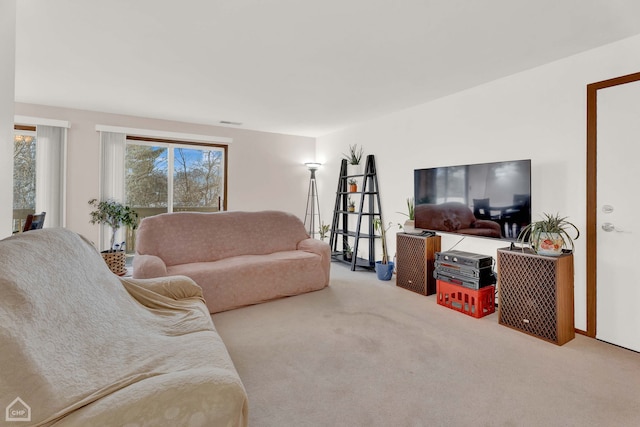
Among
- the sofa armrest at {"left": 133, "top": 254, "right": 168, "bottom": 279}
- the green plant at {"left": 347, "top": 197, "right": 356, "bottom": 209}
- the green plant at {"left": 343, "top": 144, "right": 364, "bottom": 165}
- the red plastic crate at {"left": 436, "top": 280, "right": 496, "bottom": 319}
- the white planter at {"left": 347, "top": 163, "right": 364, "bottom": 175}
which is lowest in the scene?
the red plastic crate at {"left": 436, "top": 280, "right": 496, "bottom": 319}

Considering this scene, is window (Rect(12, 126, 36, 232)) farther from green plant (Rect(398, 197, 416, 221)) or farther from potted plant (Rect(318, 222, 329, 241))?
green plant (Rect(398, 197, 416, 221))

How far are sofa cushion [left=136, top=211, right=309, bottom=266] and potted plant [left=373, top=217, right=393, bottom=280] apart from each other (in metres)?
1.11

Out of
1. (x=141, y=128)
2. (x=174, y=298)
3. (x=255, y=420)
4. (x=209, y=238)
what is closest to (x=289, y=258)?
(x=209, y=238)

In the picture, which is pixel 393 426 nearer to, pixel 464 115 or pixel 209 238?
pixel 209 238

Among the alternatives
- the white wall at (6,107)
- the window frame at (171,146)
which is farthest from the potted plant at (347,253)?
the white wall at (6,107)

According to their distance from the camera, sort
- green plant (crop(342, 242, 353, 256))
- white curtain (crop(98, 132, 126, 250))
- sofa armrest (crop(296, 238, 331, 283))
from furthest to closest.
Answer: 1. green plant (crop(342, 242, 353, 256))
2. white curtain (crop(98, 132, 126, 250))
3. sofa armrest (crop(296, 238, 331, 283))

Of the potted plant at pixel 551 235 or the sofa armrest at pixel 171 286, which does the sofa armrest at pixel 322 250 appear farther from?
the potted plant at pixel 551 235

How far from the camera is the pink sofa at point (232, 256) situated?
2.93 metres

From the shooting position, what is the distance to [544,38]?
2277 mm

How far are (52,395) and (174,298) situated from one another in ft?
4.23

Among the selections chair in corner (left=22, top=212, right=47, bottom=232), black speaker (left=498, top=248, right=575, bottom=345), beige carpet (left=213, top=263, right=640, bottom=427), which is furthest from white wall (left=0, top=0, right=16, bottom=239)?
black speaker (left=498, top=248, right=575, bottom=345)

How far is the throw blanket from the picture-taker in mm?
819

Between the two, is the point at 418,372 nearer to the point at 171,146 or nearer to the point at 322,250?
the point at 322,250

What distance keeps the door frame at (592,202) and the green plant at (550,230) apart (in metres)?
0.12
